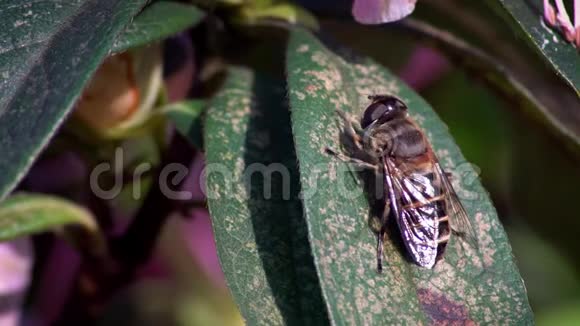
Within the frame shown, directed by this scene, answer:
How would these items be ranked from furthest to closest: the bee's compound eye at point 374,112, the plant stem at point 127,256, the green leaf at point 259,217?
the plant stem at point 127,256 → the bee's compound eye at point 374,112 → the green leaf at point 259,217

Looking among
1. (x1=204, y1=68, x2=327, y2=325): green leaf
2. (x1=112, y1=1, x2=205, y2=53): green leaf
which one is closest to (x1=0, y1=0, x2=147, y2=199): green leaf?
(x1=112, y1=1, x2=205, y2=53): green leaf

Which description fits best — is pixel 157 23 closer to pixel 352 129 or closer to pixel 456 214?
pixel 352 129

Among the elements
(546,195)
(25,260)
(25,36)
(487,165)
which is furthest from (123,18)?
(487,165)

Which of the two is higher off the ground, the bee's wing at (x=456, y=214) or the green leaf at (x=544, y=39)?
the green leaf at (x=544, y=39)

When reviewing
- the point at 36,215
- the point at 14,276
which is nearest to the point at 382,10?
the point at 36,215

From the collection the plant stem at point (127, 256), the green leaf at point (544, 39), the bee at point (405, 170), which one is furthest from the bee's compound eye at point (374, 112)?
the plant stem at point (127, 256)

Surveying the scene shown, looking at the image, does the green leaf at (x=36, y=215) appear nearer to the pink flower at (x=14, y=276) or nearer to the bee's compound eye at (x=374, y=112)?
the pink flower at (x=14, y=276)

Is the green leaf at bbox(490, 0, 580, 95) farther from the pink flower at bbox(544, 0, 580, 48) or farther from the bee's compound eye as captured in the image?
the bee's compound eye
